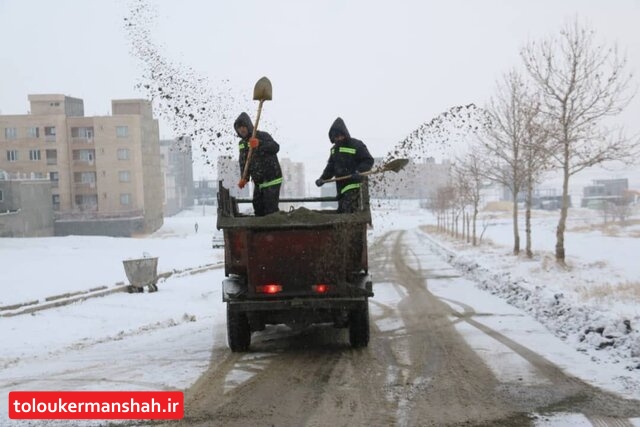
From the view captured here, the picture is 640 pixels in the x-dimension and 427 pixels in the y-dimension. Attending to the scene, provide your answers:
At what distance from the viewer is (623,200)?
240ft

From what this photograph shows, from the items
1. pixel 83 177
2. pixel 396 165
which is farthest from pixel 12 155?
pixel 396 165

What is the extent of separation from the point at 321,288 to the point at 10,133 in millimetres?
69474

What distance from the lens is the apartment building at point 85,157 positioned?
67188 mm

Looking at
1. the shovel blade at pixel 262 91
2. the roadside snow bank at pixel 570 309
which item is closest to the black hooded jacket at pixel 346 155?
the shovel blade at pixel 262 91

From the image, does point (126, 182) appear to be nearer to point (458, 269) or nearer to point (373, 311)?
point (458, 269)

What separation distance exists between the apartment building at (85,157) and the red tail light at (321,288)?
61.5m

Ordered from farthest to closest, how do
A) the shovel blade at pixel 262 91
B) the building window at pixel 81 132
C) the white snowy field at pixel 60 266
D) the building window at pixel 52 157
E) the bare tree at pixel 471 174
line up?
1. the building window at pixel 81 132
2. the building window at pixel 52 157
3. the bare tree at pixel 471 174
4. the white snowy field at pixel 60 266
5. the shovel blade at pixel 262 91

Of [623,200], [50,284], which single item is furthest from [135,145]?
[623,200]

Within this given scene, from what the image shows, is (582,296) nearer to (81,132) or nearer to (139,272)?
(139,272)

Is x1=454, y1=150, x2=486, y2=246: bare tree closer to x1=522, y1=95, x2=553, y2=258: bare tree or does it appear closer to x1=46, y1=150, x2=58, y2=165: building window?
x1=522, y1=95, x2=553, y2=258: bare tree

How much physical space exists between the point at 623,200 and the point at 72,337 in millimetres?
75086

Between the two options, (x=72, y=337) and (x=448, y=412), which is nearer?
(x=448, y=412)

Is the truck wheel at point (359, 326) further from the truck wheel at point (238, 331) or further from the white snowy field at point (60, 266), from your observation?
the white snowy field at point (60, 266)

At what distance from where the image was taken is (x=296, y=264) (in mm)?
7367
